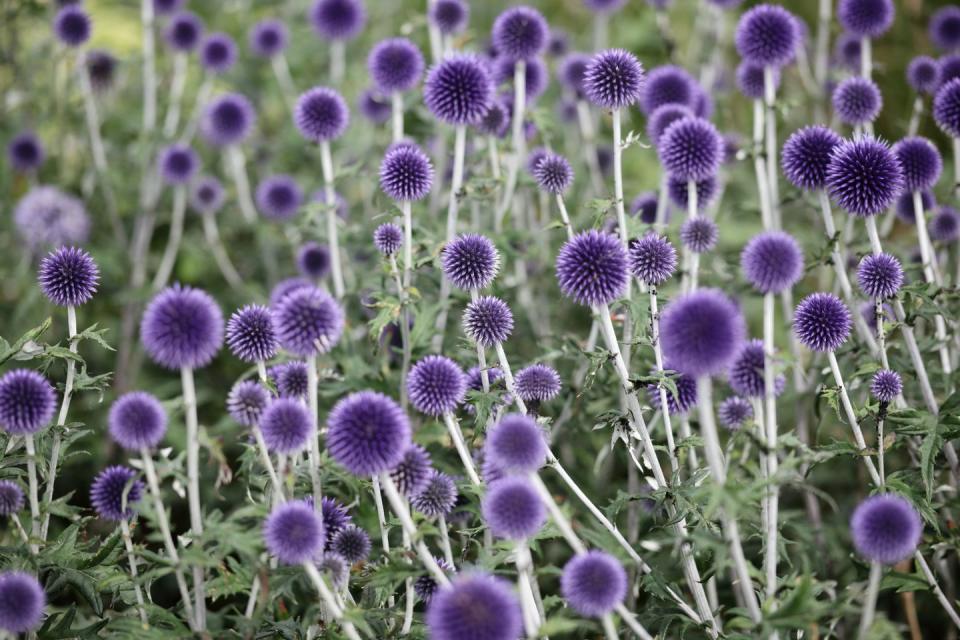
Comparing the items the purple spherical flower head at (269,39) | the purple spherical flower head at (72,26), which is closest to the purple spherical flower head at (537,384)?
the purple spherical flower head at (269,39)

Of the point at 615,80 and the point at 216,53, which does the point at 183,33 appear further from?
the point at 615,80

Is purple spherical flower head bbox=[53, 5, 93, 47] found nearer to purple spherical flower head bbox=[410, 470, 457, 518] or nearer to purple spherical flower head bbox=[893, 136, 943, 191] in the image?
purple spherical flower head bbox=[410, 470, 457, 518]

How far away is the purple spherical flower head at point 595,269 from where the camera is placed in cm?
288

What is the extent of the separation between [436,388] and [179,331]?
0.84m

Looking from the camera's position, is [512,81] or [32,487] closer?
[32,487]

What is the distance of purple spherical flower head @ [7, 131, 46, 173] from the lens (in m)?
5.70

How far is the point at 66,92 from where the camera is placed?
20.0 feet

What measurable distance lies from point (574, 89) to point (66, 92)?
12.1 feet

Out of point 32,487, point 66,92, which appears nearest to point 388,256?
point 32,487

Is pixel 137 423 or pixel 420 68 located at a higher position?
pixel 420 68

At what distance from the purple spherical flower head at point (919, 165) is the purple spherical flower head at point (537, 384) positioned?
6.00 feet

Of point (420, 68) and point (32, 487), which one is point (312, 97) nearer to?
point (420, 68)

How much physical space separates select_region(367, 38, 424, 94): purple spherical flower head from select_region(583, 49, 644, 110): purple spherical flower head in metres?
1.12

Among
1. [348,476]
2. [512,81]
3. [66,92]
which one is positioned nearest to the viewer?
[348,476]
